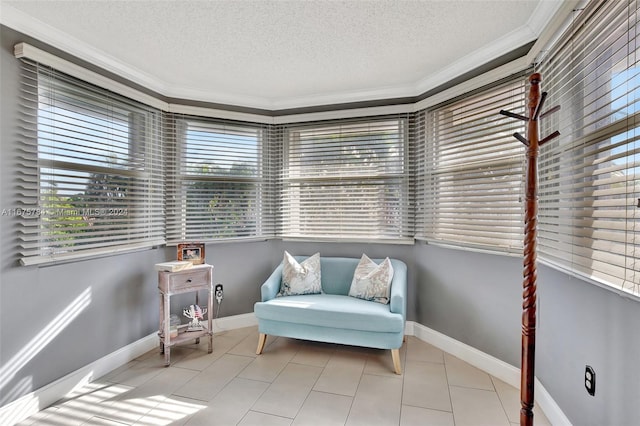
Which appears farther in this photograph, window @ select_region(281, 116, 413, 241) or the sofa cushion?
window @ select_region(281, 116, 413, 241)

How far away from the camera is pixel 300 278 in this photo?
313 cm

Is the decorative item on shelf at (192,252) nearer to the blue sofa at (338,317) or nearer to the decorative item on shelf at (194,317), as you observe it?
the decorative item on shelf at (194,317)

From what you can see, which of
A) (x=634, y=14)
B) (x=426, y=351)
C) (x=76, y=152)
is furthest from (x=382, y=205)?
(x=76, y=152)

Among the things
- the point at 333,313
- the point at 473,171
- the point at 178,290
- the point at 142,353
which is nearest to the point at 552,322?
the point at 473,171

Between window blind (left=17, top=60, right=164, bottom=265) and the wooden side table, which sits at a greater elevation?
window blind (left=17, top=60, right=164, bottom=265)

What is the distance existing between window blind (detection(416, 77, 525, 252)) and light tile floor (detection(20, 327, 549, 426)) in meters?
1.04

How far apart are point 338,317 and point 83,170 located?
88.1 inches

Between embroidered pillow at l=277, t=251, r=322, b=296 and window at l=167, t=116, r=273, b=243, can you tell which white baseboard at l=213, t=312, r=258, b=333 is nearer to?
embroidered pillow at l=277, t=251, r=322, b=296

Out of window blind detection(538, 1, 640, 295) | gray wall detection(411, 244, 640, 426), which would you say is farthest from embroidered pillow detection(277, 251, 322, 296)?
window blind detection(538, 1, 640, 295)

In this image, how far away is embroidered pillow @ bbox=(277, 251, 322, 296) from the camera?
3113mm

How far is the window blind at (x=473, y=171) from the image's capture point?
7.66ft

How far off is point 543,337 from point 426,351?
1.09 meters

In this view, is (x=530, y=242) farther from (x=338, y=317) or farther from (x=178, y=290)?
(x=178, y=290)

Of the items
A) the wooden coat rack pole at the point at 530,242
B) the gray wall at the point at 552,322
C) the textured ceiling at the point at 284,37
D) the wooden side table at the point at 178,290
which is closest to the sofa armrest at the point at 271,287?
the wooden side table at the point at 178,290
